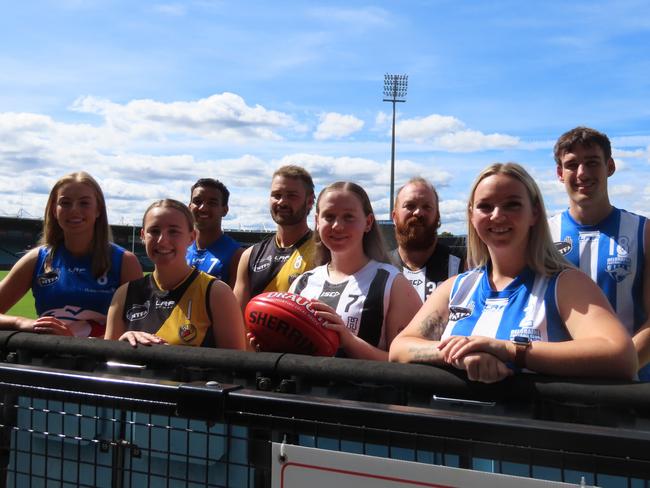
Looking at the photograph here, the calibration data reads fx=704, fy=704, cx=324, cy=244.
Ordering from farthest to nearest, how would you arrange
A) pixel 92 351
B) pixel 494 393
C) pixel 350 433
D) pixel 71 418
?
pixel 92 351, pixel 71 418, pixel 494 393, pixel 350 433

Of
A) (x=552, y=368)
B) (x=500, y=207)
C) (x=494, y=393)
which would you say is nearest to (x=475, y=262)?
(x=500, y=207)

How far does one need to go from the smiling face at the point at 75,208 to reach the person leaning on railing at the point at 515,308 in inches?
86.2

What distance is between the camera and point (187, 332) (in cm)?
311

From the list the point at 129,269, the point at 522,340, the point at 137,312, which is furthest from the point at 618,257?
the point at 129,269

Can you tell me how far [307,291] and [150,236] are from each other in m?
0.82

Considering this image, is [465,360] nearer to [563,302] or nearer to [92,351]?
Result: [563,302]

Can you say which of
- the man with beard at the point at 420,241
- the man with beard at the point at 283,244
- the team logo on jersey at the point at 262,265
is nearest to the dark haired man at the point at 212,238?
the man with beard at the point at 283,244

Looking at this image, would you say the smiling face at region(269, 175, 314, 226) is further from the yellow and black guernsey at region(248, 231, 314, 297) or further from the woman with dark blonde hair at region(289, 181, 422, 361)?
the woman with dark blonde hair at region(289, 181, 422, 361)

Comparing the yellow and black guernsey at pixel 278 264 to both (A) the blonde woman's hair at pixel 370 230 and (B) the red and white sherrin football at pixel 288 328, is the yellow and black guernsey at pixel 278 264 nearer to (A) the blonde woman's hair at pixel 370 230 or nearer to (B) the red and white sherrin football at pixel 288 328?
(A) the blonde woman's hair at pixel 370 230

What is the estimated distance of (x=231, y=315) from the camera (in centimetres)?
314

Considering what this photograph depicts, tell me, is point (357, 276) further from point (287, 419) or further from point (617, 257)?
point (287, 419)

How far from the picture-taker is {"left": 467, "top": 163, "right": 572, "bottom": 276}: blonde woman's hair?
7.65ft

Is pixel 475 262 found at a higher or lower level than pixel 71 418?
higher

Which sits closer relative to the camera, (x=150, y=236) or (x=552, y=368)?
(x=552, y=368)
